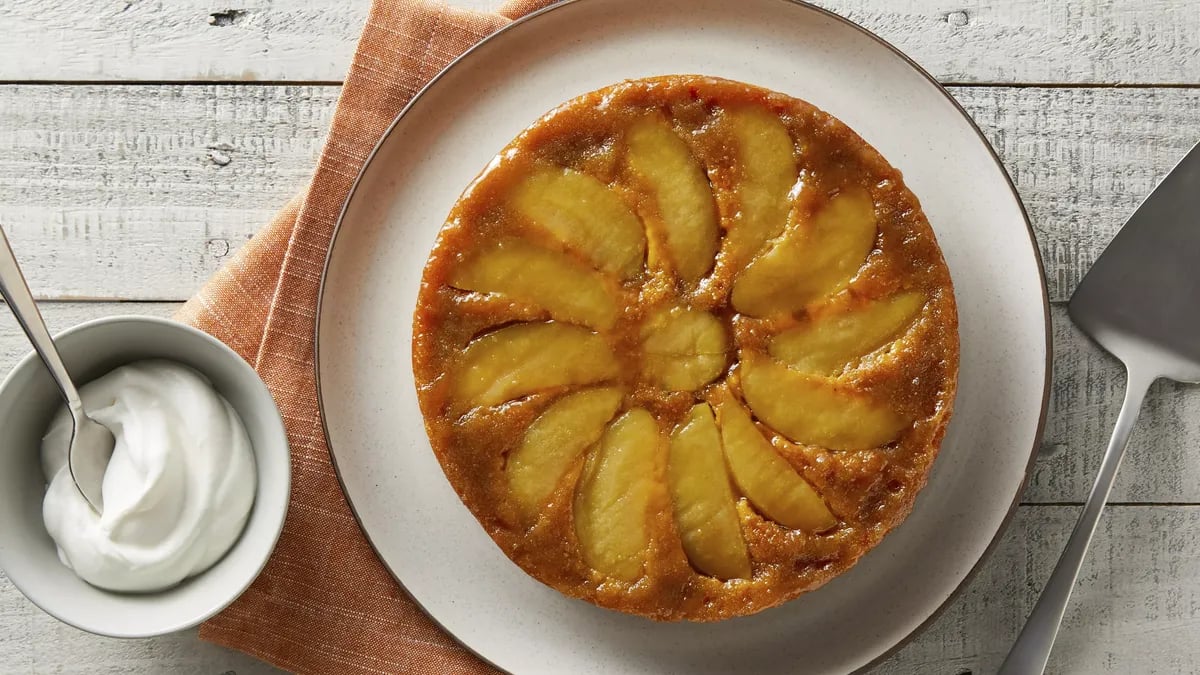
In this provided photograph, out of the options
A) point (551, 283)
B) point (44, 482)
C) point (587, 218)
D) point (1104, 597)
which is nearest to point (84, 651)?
point (44, 482)

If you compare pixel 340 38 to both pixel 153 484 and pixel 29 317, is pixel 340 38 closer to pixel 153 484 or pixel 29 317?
pixel 29 317

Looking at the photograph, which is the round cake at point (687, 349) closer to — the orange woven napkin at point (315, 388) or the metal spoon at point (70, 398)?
the orange woven napkin at point (315, 388)

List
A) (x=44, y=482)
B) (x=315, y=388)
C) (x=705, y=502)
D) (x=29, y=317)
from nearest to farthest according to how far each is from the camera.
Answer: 1. (x=29, y=317)
2. (x=705, y=502)
3. (x=44, y=482)
4. (x=315, y=388)

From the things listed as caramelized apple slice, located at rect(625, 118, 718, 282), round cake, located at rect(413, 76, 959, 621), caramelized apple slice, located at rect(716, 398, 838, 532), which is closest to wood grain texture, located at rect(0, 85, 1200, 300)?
round cake, located at rect(413, 76, 959, 621)

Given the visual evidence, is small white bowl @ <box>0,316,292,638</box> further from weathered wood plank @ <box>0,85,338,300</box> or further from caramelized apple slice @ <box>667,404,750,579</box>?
caramelized apple slice @ <box>667,404,750,579</box>

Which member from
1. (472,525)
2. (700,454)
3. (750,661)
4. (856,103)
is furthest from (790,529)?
(856,103)

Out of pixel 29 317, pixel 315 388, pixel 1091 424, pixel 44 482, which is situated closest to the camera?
pixel 29 317

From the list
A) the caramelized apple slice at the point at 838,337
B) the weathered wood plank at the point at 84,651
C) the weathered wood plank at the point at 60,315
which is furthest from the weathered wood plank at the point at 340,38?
the weathered wood plank at the point at 84,651

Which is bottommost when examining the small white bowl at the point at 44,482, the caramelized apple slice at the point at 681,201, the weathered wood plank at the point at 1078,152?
the small white bowl at the point at 44,482

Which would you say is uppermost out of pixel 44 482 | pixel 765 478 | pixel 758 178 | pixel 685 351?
pixel 758 178
